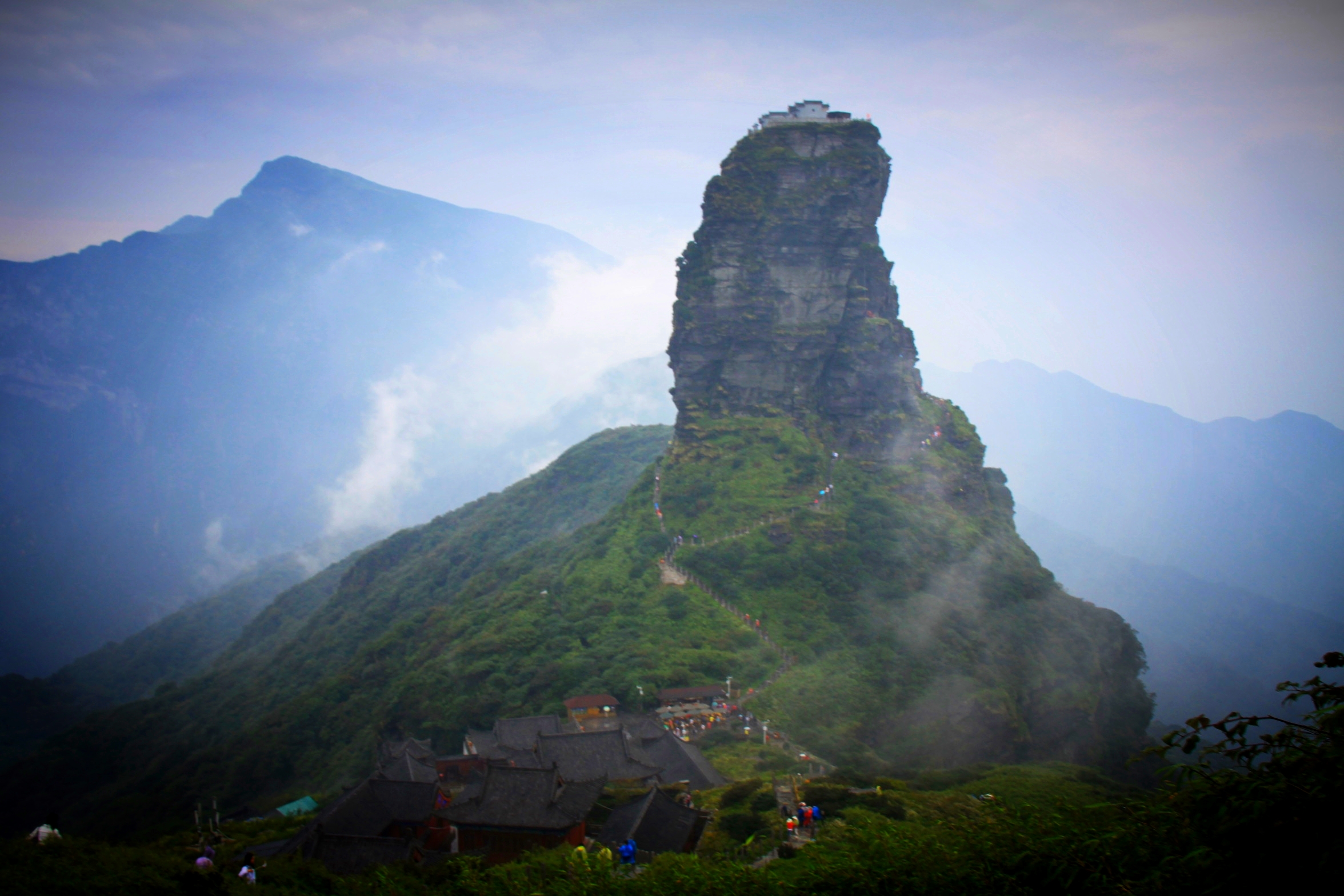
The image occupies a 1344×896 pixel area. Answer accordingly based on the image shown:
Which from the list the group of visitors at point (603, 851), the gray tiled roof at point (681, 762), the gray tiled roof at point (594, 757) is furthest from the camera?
the gray tiled roof at point (681, 762)

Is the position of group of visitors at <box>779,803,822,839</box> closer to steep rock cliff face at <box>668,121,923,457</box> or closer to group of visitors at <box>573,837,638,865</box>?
group of visitors at <box>573,837,638,865</box>

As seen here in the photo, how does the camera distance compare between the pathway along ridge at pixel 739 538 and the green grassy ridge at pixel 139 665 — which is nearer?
the pathway along ridge at pixel 739 538

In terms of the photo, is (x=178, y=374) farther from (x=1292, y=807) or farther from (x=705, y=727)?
(x=1292, y=807)

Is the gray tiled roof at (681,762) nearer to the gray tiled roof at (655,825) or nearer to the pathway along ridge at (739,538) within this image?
the gray tiled roof at (655,825)

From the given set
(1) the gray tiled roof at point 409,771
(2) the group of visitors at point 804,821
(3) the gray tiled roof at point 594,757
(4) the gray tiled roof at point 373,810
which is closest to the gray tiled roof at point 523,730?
(3) the gray tiled roof at point 594,757

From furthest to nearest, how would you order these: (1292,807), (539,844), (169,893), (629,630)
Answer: (629,630)
(539,844)
(169,893)
(1292,807)

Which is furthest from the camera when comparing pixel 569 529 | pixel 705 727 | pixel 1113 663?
pixel 569 529

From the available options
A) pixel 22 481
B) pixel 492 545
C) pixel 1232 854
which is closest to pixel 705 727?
pixel 1232 854
